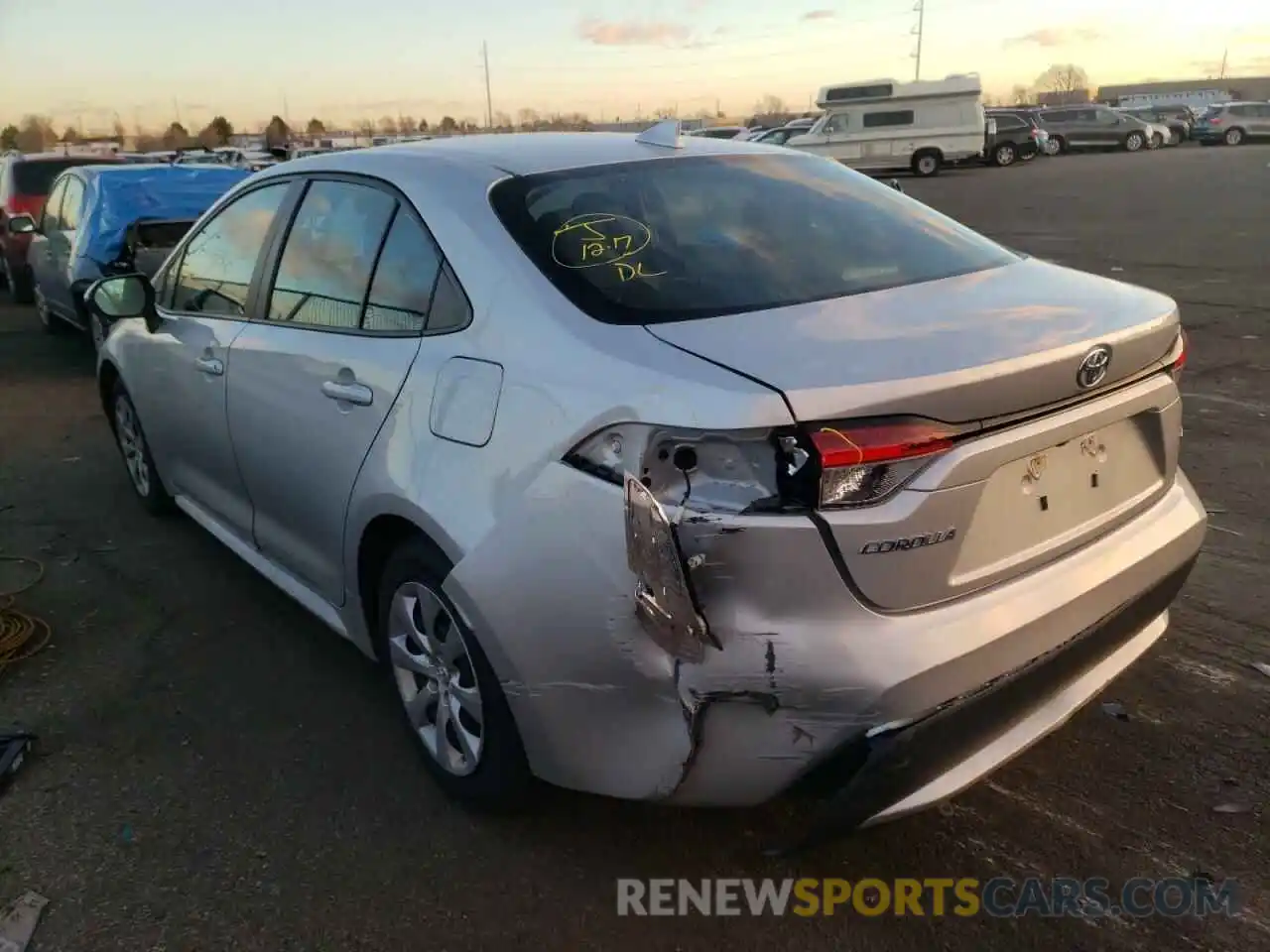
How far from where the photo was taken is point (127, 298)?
438 centimetres

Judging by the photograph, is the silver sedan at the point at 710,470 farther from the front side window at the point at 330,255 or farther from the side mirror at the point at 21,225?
the side mirror at the point at 21,225

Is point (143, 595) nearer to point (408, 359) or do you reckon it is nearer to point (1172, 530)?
point (408, 359)

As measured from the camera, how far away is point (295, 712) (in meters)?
3.41

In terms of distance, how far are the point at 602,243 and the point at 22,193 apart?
12.5 m

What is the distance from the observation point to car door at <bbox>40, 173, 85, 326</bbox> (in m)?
9.12

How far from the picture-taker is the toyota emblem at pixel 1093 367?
7.52ft

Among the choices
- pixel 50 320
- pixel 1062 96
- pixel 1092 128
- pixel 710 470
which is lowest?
pixel 50 320

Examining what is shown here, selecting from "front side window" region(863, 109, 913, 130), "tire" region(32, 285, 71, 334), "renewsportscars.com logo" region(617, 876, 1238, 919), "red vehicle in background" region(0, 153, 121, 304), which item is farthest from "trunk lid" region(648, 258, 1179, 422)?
"front side window" region(863, 109, 913, 130)

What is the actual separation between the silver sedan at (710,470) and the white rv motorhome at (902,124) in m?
31.2

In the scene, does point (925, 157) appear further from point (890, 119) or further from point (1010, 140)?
point (1010, 140)

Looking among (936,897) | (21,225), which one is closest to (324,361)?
(936,897)

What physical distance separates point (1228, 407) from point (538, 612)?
5.36 m

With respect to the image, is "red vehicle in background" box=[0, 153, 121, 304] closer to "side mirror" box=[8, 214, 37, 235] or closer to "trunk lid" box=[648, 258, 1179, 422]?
"side mirror" box=[8, 214, 37, 235]

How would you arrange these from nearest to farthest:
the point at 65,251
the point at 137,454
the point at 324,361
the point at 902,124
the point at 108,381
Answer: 1. the point at 324,361
2. the point at 137,454
3. the point at 108,381
4. the point at 65,251
5. the point at 902,124
